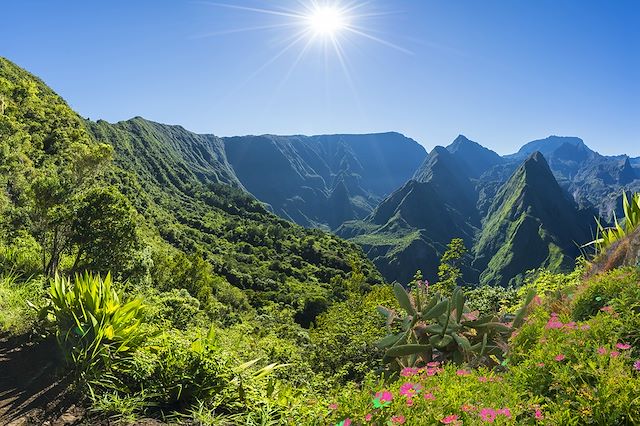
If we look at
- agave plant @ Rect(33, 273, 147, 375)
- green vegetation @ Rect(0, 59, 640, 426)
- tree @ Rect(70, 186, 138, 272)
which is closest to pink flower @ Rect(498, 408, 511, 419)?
green vegetation @ Rect(0, 59, 640, 426)

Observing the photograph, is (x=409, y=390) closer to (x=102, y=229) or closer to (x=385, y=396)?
(x=385, y=396)

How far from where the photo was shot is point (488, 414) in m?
2.40

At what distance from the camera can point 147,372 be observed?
4055mm

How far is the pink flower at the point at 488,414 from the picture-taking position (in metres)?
2.31

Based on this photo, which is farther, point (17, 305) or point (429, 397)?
point (17, 305)

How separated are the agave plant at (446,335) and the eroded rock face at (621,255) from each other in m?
1.21

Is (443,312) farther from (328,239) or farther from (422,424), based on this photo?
(328,239)

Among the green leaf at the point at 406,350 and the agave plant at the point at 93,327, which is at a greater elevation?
the agave plant at the point at 93,327

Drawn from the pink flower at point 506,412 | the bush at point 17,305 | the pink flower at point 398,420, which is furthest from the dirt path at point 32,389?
the pink flower at point 506,412

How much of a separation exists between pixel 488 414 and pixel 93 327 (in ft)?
12.9

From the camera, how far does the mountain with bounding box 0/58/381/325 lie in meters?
11.0

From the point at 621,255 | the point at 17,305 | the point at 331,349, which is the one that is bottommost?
the point at 331,349

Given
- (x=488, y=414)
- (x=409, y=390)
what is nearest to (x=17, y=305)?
(x=409, y=390)

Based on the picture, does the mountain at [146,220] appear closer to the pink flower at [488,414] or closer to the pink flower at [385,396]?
the pink flower at [385,396]
